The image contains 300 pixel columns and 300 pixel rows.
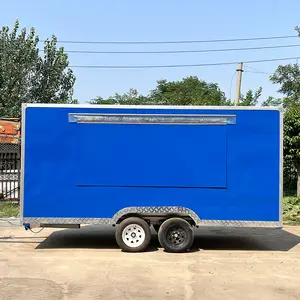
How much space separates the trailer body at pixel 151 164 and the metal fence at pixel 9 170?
6.76 meters

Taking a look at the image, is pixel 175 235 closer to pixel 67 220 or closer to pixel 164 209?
pixel 164 209

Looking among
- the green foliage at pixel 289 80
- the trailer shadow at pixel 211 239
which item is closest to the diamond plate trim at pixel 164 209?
the trailer shadow at pixel 211 239

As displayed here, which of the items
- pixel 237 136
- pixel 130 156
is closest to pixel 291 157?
pixel 237 136

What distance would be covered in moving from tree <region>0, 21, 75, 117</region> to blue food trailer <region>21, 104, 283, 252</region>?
16.1m

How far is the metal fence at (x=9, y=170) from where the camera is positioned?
15570mm

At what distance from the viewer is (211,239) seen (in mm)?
10922

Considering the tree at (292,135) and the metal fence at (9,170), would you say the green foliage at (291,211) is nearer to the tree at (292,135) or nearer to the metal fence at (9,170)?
the tree at (292,135)

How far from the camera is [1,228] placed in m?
12.1

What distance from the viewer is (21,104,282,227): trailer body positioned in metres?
9.04

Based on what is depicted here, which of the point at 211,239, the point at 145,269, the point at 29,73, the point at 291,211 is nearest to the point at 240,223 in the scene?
the point at 211,239

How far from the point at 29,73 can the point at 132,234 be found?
1902 cm

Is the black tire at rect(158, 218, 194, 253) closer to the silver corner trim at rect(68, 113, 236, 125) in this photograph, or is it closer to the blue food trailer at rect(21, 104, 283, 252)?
the blue food trailer at rect(21, 104, 283, 252)

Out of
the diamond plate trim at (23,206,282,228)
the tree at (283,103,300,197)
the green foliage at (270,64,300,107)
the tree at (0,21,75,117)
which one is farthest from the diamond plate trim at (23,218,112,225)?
the green foliage at (270,64,300,107)

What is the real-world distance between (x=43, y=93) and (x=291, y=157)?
15077mm
